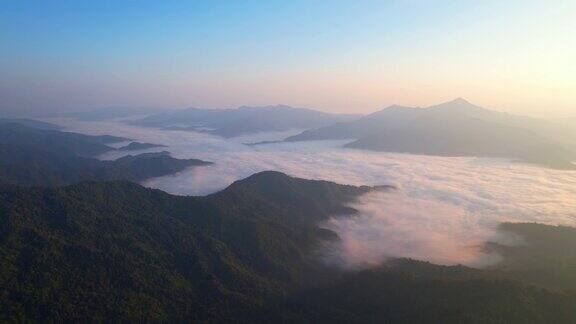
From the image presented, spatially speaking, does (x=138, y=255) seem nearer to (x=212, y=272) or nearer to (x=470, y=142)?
(x=212, y=272)

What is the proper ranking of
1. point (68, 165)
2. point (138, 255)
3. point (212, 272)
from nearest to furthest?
1. point (138, 255)
2. point (212, 272)
3. point (68, 165)

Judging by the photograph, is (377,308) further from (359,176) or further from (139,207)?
(359,176)

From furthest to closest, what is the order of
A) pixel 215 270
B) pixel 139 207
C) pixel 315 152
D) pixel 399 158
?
pixel 315 152 → pixel 399 158 → pixel 139 207 → pixel 215 270

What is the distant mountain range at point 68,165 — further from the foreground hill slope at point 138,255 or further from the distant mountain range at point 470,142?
the distant mountain range at point 470,142

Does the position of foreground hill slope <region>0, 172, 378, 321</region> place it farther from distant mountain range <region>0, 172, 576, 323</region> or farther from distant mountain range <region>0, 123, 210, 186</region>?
distant mountain range <region>0, 123, 210, 186</region>

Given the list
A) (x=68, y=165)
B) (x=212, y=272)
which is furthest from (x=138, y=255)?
(x=68, y=165)

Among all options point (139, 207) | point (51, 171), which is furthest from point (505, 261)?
point (51, 171)

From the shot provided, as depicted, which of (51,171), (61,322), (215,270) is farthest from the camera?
(51,171)

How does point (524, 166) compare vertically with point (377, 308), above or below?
above

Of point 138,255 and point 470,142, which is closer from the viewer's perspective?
point 138,255
